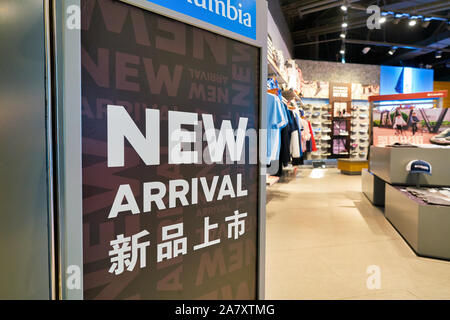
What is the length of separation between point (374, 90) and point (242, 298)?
11.2 m

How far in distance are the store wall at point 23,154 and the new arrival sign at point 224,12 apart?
0.41m

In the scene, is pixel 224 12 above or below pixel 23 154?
above

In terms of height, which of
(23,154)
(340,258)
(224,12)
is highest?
(224,12)

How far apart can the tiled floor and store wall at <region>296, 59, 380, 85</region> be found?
722cm

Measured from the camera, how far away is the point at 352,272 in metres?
2.21

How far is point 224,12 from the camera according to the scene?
1.16 metres

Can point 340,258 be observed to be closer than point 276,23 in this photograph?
Yes

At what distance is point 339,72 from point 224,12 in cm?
1076

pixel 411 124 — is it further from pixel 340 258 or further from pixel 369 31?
pixel 369 31

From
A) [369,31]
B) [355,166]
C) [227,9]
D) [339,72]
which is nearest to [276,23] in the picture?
[355,166]

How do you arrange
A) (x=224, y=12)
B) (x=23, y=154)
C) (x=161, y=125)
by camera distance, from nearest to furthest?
(x=23, y=154) → (x=161, y=125) → (x=224, y=12)

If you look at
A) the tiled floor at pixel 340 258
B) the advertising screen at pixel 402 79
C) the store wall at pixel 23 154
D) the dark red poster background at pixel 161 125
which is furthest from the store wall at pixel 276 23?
the store wall at pixel 23 154

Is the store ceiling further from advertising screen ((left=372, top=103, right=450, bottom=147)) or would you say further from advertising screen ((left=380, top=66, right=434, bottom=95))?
advertising screen ((left=372, top=103, right=450, bottom=147))

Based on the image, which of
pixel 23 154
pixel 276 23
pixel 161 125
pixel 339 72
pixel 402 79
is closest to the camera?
pixel 23 154
